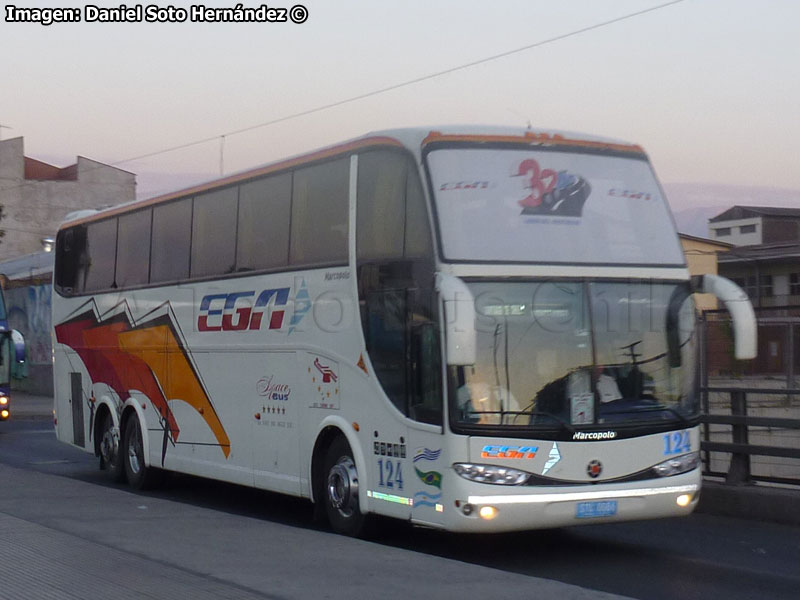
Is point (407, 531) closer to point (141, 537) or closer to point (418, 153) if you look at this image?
point (141, 537)

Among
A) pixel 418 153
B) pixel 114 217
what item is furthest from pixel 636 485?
pixel 114 217

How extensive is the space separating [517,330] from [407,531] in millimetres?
3192

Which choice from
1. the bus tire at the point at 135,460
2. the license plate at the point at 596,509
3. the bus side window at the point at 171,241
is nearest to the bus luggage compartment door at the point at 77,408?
the bus tire at the point at 135,460

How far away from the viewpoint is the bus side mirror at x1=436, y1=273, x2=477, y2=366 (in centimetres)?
896

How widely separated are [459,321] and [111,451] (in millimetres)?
9812

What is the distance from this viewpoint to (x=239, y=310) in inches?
529

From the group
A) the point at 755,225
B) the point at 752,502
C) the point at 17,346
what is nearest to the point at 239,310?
the point at 752,502

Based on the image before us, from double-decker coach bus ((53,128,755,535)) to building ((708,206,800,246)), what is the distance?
8375 centimetres

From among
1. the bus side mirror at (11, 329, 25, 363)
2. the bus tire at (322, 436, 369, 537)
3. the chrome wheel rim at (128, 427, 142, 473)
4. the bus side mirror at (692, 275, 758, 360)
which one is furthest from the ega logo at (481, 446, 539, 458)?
the bus side mirror at (11, 329, 25, 363)

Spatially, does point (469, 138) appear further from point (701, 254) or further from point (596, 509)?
point (701, 254)

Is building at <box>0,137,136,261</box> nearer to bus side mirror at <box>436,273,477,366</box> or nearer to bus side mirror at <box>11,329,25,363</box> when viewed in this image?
bus side mirror at <box>11,329,25,363</box>

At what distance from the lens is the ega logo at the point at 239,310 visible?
41.2 ft

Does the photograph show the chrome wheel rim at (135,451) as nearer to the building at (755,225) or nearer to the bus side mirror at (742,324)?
the bus side mirror at (742,324)

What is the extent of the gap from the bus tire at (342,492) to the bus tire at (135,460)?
17.6 ft
